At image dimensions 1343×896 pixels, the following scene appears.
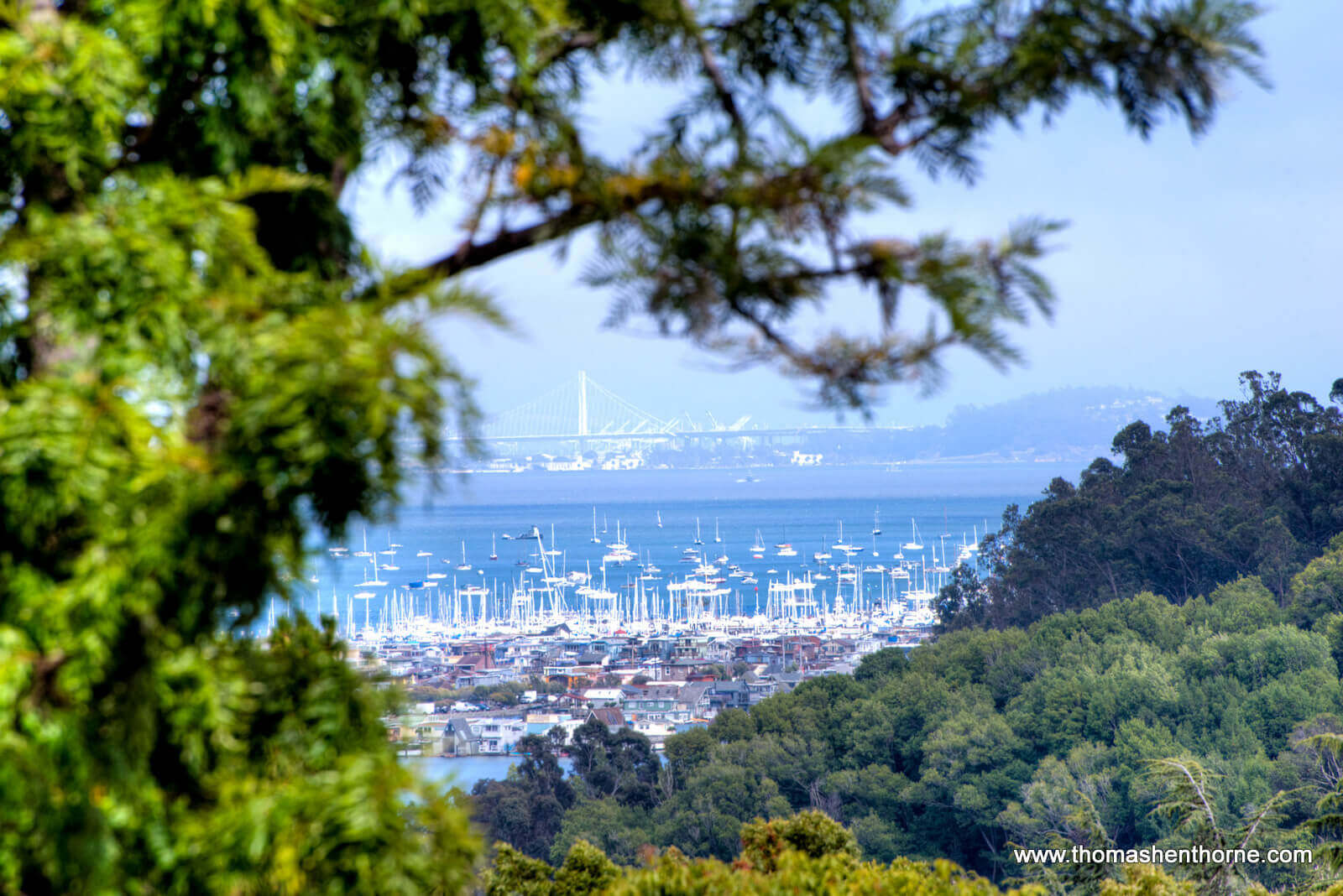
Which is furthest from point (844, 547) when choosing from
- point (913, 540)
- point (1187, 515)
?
point (1187, 515)

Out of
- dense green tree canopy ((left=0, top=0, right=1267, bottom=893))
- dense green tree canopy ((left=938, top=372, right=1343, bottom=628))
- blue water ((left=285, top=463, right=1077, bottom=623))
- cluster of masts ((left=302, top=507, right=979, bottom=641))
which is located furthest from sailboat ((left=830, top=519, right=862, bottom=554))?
dense green tree canopy ((left=0, top=0, right=1267, bottom=893))

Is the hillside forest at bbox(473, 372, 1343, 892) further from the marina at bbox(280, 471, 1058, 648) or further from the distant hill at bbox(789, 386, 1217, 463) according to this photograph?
the distant hill at bbox(789, 386, 1217, 463)

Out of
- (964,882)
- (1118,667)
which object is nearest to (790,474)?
(1118,667)

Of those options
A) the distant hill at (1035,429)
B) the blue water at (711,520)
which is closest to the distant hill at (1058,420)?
the distant hill at (1035,429)

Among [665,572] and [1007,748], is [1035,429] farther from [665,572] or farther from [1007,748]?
[1007,748]

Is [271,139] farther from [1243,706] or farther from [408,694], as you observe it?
[1243,706]

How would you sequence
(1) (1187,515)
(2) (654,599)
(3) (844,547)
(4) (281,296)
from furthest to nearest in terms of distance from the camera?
(3) (844,547), (2) (654,599), (1) (1187,515), (4) (281,296)
